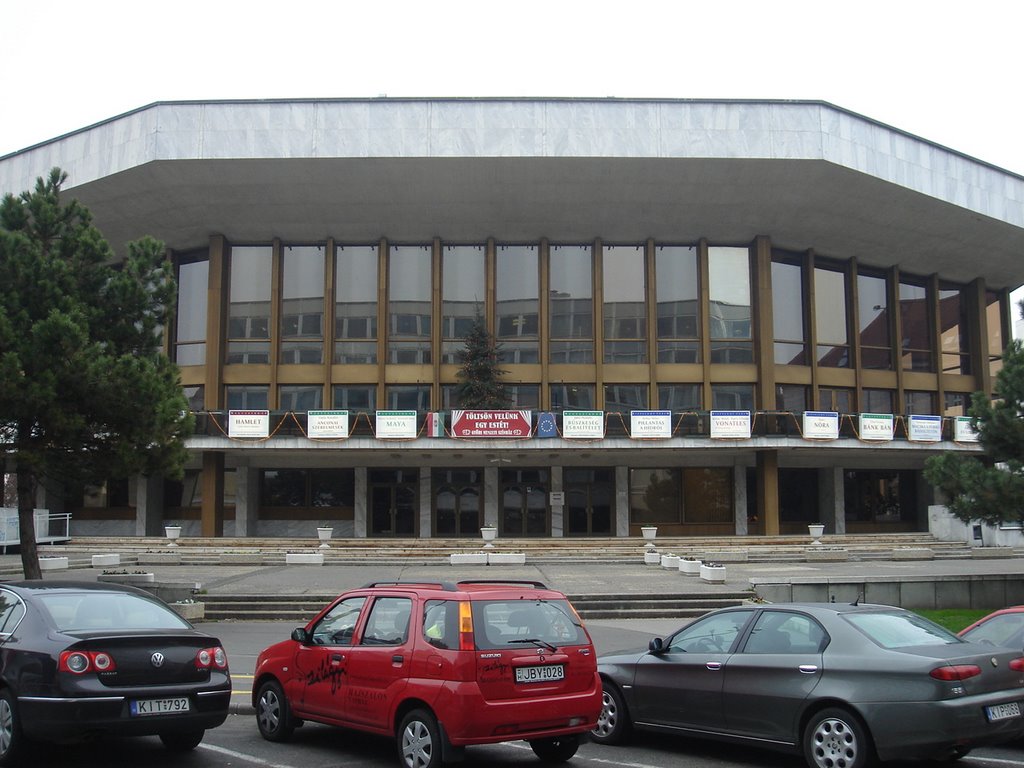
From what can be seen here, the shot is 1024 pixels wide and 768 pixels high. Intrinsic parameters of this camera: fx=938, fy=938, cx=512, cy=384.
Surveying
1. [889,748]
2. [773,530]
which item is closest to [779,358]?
[773,530]

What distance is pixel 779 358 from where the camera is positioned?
39969mm

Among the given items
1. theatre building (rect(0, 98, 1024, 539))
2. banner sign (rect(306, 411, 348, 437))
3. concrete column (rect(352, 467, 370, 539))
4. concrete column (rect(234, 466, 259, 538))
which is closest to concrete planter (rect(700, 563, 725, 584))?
theatre building (rect(0, 98, 1024, 539))

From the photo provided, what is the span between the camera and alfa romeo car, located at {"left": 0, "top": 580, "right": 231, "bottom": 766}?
6891 mm

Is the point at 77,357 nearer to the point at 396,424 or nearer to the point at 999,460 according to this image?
the point at 999,460

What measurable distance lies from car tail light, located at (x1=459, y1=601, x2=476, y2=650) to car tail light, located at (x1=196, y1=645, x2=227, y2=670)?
2266 mm

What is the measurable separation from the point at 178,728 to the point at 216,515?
Result: 32.7 meters

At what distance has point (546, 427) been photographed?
1395 inches

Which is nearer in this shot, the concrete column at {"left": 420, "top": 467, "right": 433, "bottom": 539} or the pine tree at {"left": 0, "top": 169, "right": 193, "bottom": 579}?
the pine tree at {"left": 0, "top": 169, "right": 193, "bottom": 579}

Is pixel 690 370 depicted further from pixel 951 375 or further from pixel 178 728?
pixel 178 728

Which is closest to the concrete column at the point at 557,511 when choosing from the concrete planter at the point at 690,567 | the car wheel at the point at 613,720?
the concrete planter at the point at 690,567

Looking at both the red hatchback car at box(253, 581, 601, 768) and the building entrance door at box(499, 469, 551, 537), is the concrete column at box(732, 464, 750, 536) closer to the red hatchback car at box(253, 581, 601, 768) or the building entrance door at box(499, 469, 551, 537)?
the building entrance door at box(499, 469, 551, 537)

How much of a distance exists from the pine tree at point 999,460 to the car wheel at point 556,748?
42.4 ft

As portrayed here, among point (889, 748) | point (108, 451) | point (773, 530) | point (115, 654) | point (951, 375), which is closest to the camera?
point (889, 748)

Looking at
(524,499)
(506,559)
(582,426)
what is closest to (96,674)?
(506,559)
